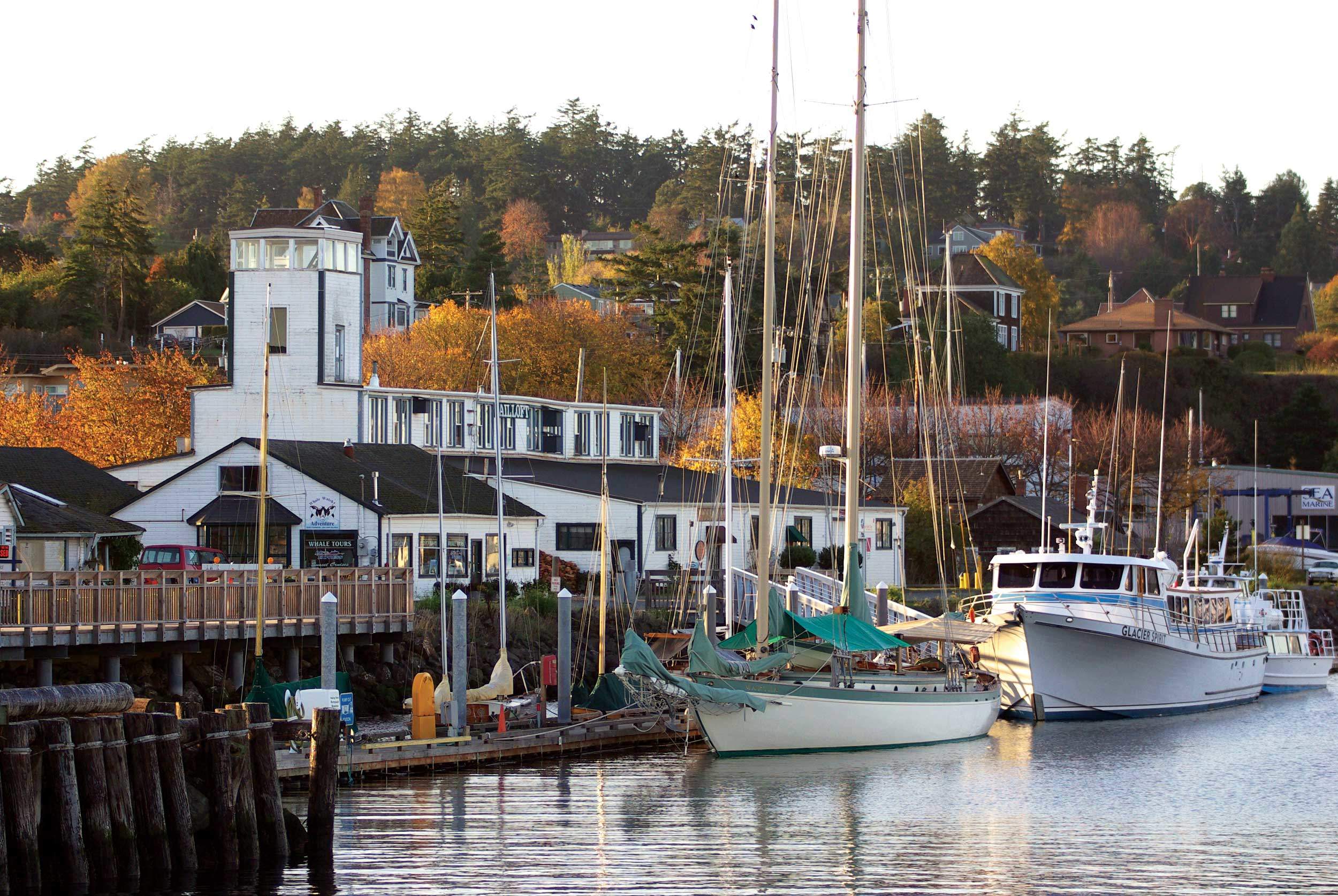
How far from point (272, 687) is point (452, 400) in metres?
31.1

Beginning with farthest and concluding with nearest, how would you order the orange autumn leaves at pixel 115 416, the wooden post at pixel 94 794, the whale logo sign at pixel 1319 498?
the whale logo sign at pixel 1319 498
the orange autumn leaves at pixel 115 416
the wooden post at pixel 94 794

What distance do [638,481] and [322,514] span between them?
16523 millimetres

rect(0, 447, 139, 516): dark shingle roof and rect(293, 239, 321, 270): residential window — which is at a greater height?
rect(293, 239, 321, 270): residential window

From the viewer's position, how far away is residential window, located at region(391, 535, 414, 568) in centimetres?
5109

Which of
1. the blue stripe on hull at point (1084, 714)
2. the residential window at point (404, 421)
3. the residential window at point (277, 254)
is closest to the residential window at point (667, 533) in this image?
the residential window at point (404, 421)

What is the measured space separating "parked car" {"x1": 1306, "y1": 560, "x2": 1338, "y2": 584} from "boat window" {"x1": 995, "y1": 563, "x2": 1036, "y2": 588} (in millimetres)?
38137

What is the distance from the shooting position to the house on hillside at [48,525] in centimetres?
4256

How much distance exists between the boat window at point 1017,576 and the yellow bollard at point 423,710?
61.7 feet

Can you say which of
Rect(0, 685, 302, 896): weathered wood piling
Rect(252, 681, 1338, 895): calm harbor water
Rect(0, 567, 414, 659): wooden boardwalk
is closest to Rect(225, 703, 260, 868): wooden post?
Rect(0, 685, 302, 896): weathered wood piling

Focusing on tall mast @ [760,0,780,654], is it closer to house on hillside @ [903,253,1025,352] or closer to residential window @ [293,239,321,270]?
residential window @ [293,239,321,270]

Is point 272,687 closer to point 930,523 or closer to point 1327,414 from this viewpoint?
point 930,523

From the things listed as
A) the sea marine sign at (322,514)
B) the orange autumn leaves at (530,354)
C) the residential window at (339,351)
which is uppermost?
the orange autumn leaves at (530,354)

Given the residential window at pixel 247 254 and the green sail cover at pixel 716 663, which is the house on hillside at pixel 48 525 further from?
the green sail cover at pixel 716 663

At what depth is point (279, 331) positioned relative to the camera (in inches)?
2386
